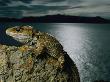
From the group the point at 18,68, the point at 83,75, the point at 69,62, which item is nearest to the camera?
the point at 18,68


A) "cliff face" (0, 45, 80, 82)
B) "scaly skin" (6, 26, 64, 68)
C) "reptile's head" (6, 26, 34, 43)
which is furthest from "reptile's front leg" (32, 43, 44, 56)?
"reptile's head" (6, 26, 34, 43)

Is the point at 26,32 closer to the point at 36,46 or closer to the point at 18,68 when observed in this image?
the point at 36,46

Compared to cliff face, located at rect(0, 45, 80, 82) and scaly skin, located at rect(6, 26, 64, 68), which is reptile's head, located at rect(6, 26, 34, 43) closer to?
scaly skin, located at rect(6, 26, 64, 68)

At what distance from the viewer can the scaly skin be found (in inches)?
321

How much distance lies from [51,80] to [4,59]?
1.56 m

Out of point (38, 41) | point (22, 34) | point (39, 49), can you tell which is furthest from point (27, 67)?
point (22, 34)

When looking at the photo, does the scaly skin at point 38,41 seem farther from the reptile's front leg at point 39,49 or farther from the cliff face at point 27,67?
the cliff face at point 27,67

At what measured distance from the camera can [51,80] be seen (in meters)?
8.00

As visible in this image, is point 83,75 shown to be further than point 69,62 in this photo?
Yes

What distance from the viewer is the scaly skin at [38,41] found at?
815 centimetres

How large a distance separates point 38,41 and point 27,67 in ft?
3.00

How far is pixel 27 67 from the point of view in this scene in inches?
312

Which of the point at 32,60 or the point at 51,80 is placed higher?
the point at 32,60

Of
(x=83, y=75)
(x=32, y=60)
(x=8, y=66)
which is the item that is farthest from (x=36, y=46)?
(x=83, y=75)
